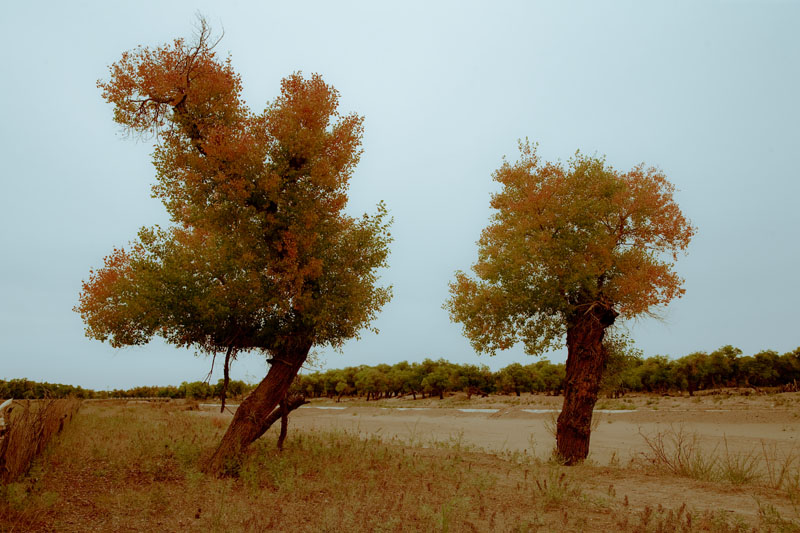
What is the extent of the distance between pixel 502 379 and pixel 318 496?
62686 mm

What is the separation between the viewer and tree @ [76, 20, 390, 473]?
15.6m

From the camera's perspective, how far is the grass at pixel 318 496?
9375mm

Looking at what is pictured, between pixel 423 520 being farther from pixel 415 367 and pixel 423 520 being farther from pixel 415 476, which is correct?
pixel 415 367

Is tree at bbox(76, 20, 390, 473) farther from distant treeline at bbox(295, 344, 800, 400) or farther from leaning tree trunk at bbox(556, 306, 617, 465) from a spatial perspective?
distant treeline at bbox(295, 344, 800, 400)

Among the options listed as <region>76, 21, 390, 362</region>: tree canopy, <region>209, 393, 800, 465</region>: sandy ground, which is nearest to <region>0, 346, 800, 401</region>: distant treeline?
<region>209, 393, 800, 465</region>: sandy ground

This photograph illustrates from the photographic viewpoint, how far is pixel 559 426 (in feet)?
64.5

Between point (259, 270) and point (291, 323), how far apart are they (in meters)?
1.95

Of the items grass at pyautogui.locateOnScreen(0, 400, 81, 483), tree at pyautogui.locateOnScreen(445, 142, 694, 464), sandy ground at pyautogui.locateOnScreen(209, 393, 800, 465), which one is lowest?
sandy ground at pyautogui.locateOnScreen(209, 393, 800, 465)

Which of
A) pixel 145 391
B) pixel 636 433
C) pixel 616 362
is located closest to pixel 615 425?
pixel 636 433

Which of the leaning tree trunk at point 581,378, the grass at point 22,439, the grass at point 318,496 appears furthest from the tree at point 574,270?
the grass at point 22,439

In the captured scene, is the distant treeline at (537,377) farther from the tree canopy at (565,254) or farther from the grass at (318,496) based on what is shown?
the grass at (318,496)

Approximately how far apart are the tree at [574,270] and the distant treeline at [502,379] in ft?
90.9

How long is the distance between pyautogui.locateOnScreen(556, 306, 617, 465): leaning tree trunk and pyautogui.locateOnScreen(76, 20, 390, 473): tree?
8.08 m

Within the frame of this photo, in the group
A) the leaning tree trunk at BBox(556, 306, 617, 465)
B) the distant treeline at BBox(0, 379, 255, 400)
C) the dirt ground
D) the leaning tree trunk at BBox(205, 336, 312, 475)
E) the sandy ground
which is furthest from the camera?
the distant treeline at BBox(0, 379, 255, 400)
